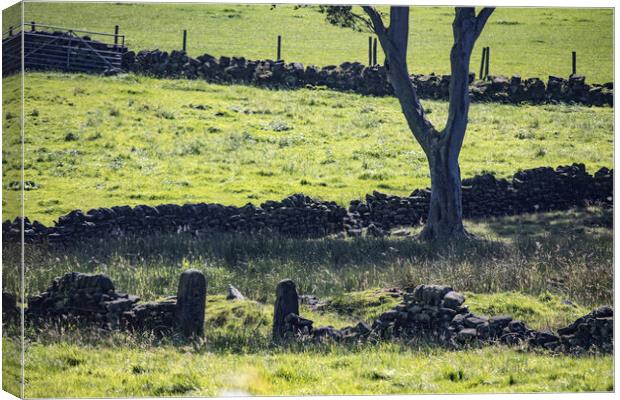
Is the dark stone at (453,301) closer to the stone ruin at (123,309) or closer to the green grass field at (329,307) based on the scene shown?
the green grass field at (329,307)

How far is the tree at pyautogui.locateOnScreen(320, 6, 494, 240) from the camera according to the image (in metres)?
22.2

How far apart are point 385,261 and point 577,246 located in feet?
9.52

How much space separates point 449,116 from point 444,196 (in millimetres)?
1414

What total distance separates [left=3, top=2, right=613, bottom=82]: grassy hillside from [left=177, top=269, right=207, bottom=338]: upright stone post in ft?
11.6

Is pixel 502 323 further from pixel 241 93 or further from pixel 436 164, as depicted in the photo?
pixel 241 93

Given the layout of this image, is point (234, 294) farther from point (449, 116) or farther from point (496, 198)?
point (496, 198)

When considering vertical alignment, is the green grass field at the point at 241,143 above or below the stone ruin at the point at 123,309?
above

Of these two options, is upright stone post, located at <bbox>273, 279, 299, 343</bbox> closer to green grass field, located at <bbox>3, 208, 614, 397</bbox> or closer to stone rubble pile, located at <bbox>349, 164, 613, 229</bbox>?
green grass field, located at <bbox>3, 208, 614, 397</bbox>

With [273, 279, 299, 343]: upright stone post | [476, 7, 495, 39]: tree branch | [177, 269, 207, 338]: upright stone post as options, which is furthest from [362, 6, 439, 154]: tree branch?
[177, 269, 207, 338]: upright stone post

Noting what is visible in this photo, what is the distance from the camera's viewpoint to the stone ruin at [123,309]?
14891 millimetres

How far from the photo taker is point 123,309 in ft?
49.2

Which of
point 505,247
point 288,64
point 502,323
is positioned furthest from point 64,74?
point 502,323

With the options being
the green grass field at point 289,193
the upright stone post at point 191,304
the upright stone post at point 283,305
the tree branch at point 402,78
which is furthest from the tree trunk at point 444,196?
the upright stone post at point 191,304

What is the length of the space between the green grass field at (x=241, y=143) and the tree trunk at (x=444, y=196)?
228 cm
